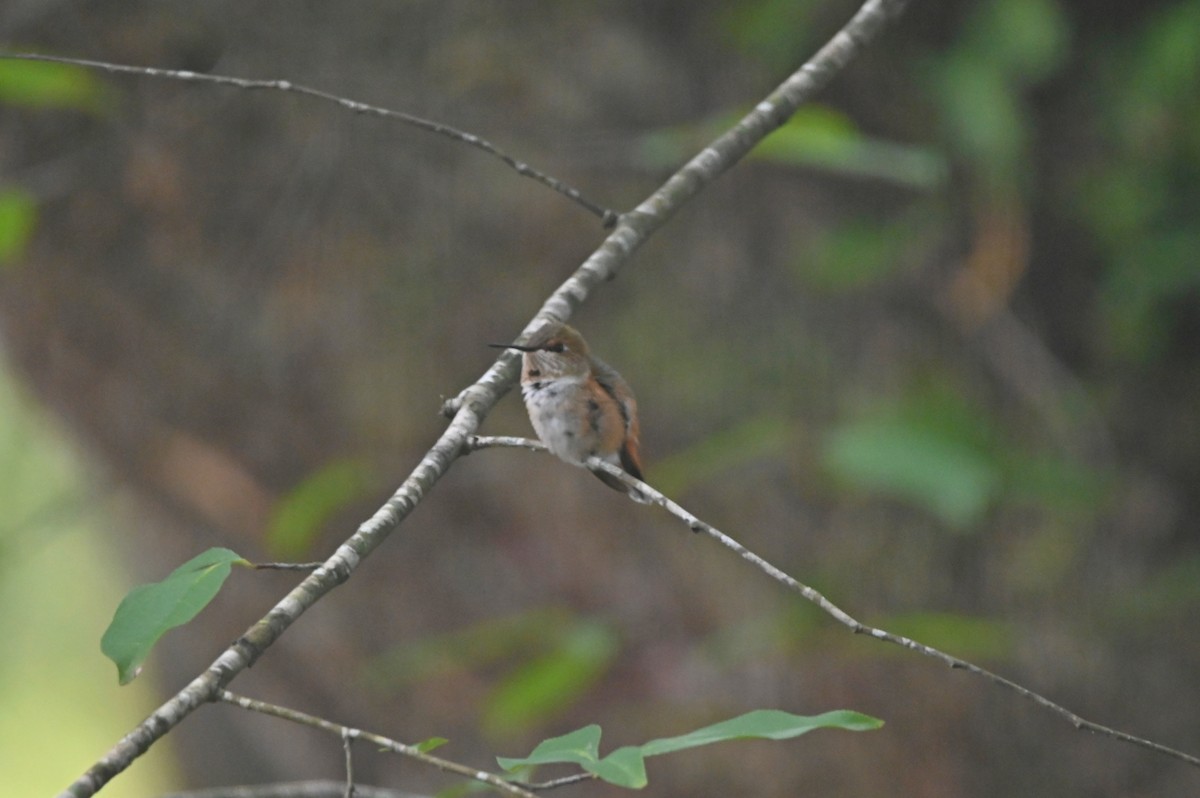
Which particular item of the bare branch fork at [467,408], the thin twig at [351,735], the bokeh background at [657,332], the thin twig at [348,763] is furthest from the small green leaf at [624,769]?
the bokeh background at [657,332]

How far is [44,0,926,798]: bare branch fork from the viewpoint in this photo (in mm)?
1299

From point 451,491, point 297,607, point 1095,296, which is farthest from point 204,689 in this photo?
point 1095,296

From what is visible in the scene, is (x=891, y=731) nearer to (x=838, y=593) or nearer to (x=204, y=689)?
(x=838, y=593)

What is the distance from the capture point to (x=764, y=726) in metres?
1.47

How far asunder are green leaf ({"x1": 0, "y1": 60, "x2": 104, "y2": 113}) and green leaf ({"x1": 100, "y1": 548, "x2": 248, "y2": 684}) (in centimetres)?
210

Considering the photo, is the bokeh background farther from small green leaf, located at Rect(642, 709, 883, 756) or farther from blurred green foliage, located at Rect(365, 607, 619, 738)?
small green leaf, located at Rect(642, 709, 883, 756)

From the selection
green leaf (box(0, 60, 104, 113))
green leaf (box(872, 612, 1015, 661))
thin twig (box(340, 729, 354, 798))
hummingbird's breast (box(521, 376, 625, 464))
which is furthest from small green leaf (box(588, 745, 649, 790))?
green leaf (box(0, 60, 104, 113))

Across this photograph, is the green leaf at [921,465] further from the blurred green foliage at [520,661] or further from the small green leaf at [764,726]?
the small green leaf at [764,726]

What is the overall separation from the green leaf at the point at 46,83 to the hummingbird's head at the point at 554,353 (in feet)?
5.25

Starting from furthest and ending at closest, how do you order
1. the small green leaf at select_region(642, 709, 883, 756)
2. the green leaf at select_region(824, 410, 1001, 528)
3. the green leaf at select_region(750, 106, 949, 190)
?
the green leaf at select_region(824, 410, 1001, 528), the green leaf at select_region(750, 106, 949, 190), the small green leaf at select_region(642, 709, 883, 756)

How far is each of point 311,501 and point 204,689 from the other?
2.14 metres

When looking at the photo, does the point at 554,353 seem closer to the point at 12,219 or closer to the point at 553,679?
the point at 553,679

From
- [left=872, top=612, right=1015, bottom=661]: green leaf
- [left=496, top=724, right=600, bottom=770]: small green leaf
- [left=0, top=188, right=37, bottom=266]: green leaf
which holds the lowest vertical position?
[left=496, top=724, right=600, bottom=770]: small green leaf

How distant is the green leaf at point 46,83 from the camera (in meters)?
3.36
